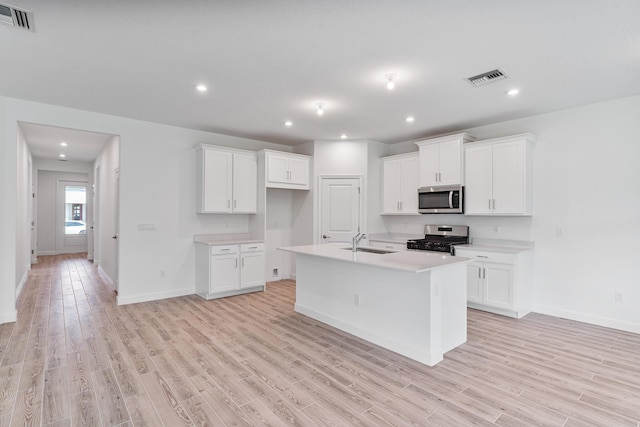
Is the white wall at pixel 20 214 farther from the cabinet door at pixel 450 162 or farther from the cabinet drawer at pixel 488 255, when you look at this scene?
the cabinet drawer at pixel 488 255

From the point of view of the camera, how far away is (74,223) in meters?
10.5

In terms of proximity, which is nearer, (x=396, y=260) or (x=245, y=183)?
(x=396, y=260)

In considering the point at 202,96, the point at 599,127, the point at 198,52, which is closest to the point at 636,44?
the point at 599,127

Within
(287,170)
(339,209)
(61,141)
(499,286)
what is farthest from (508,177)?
(61,141)

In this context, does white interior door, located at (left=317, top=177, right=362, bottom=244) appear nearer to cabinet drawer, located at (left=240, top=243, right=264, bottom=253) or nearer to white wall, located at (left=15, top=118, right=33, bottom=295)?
cabinet drawer, located at (left=240, top=243, right=264, bottom=253)

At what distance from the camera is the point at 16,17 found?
7.54ft

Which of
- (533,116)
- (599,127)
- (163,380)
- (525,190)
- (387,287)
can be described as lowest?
(163,380)

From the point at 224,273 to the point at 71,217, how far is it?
837 cm

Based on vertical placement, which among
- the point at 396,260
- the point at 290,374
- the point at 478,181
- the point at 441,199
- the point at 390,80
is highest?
the point at 390,80

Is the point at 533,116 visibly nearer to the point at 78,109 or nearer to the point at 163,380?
the point at 163,380

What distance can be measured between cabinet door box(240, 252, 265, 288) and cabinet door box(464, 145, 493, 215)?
3383 millimetres

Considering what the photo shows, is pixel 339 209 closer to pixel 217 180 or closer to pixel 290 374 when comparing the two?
pixel 217 180

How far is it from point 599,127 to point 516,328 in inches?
104

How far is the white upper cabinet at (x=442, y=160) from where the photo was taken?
491cm
